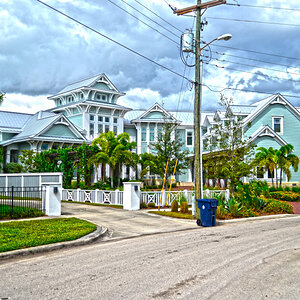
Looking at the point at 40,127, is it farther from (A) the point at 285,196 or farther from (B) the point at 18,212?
(A) the point at 285,196

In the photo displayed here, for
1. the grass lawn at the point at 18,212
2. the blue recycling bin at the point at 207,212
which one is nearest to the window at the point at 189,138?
the grass lawn at the point at 18,212

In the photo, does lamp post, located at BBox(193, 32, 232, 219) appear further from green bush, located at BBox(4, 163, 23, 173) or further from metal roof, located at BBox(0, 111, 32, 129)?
metal roof, located at BBox(0, 111, 32, 129)

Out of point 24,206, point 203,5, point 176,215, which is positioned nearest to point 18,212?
point 24,206

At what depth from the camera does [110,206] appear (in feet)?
76.2

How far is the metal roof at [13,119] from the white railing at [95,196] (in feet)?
47.4

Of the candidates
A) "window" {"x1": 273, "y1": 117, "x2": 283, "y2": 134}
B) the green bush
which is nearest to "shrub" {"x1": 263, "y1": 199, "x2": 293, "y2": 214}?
"window" {"x1": 273, "y1": 117, "x2": 283, "y2": 134}

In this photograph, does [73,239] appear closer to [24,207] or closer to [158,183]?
[24,207]

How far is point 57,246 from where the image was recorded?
428 inches

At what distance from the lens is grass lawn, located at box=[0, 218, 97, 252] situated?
35.3 feet

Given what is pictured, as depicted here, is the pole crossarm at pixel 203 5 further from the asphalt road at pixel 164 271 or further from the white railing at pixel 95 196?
the asphalt road at pixel 164 271

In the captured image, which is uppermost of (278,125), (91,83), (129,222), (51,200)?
(91,83)

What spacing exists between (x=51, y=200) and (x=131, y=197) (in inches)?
195

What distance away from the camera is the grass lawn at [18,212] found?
16.3 m

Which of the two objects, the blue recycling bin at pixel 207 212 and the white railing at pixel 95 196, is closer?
the blue recycling bin at pixel 207 212
